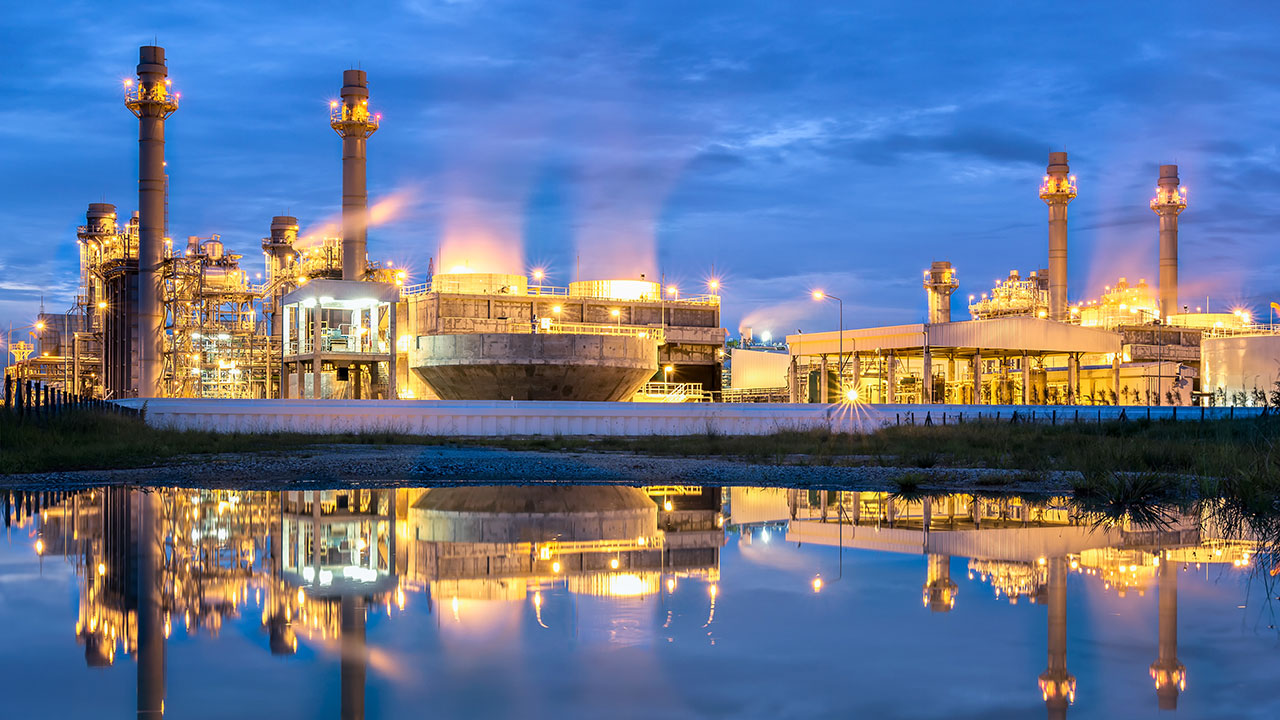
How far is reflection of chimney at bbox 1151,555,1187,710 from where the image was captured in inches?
238

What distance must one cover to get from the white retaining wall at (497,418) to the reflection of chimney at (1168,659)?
28477mm

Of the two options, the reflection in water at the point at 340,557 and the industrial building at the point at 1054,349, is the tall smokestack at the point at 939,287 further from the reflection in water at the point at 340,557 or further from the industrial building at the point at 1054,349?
the reflection in water at the point at 340,557

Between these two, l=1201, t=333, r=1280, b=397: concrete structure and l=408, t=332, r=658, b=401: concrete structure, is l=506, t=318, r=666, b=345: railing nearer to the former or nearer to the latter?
l=408, t=332, r=658, b=401: concrete structure

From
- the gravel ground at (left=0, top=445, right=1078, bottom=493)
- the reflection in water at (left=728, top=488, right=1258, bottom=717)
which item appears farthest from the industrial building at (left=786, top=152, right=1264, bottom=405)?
the reflection in water at (left=728, top=488, right=1258, bottom=717)

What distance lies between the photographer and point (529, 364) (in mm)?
53094

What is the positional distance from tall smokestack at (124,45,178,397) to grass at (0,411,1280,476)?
122 feet

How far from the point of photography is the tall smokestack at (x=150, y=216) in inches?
2729

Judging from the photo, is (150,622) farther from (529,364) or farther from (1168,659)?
(529,364)

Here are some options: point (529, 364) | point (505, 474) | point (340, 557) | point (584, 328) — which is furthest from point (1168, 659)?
point (584, 328)

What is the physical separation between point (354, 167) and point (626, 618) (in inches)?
2536

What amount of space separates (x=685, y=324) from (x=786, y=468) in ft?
201

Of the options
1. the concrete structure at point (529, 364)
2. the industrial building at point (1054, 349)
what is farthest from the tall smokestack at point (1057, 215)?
the concrete structure at point (529, 364)

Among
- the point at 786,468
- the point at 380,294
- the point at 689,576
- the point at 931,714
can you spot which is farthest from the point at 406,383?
the point at 931,714

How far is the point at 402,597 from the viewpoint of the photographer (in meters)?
8.85
